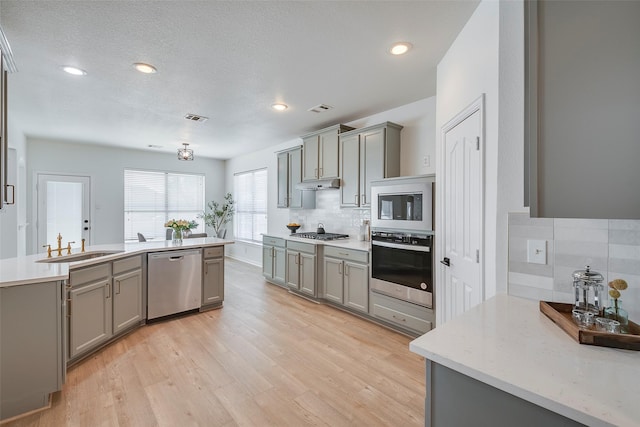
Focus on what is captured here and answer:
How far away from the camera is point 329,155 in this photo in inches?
167

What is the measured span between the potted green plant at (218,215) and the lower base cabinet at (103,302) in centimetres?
424

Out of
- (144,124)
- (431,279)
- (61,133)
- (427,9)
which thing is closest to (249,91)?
(427,9)

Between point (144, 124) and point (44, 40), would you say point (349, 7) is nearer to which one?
point (44, 40)

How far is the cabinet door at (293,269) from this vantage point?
4.24m

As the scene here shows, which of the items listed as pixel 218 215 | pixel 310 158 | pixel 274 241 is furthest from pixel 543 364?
pixel 218 215

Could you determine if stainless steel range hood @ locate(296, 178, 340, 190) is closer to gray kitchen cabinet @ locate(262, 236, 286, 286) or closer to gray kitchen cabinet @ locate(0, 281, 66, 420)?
gray kitchen cabinet @ locate(262, 236, 286, 286)

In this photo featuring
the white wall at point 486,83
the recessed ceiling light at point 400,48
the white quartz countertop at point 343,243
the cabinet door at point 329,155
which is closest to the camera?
the white wall at point 486,83

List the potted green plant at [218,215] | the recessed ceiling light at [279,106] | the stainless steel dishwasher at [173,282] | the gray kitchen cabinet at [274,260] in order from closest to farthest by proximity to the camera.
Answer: the stainless steel dishwasher at [173,282] < the recessed ceiling light at [279,106] < the gray kitchen cabinet at [274,260] < the potted green plant at [218,215]

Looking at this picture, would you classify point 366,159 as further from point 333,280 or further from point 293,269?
point 293,269

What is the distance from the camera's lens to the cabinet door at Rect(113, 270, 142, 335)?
282cm

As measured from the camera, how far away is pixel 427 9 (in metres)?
1.87

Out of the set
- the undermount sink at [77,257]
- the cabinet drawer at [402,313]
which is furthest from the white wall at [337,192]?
the undermount sink at [77,257]

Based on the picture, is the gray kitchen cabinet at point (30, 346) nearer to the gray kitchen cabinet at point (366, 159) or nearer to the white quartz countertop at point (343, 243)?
the white quartz countertop at point (343, 243)

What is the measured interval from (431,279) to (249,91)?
2.76m
